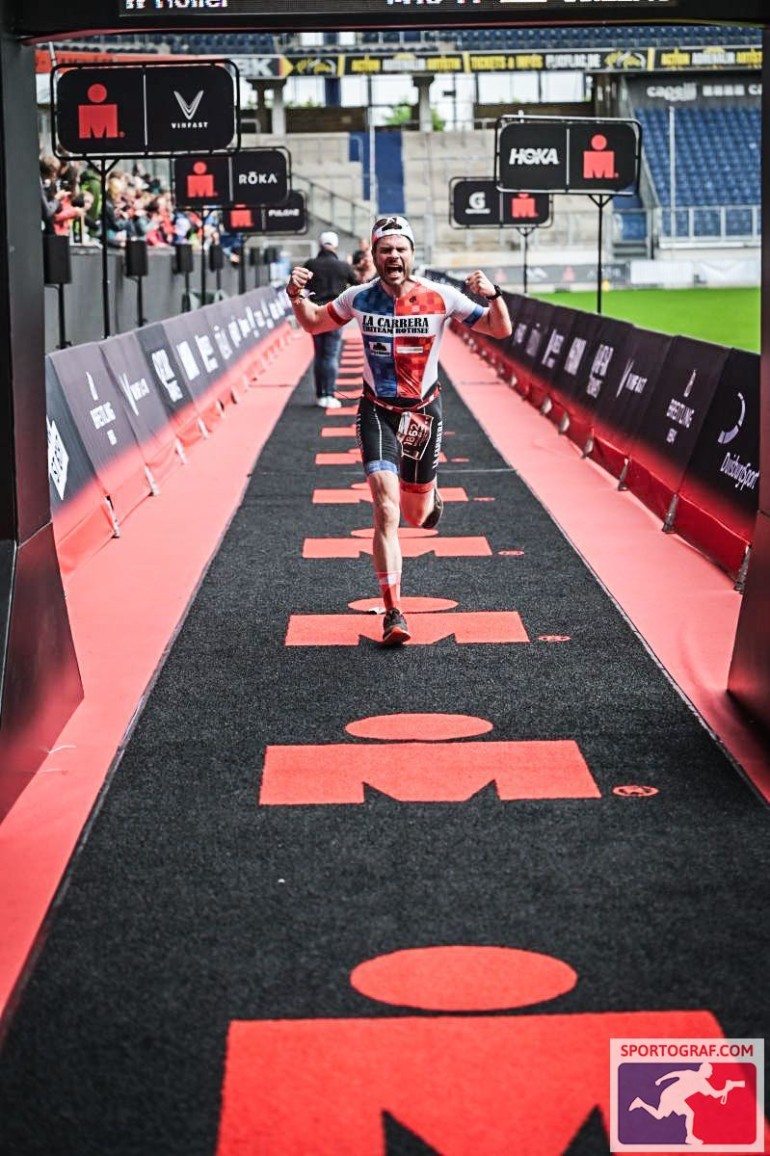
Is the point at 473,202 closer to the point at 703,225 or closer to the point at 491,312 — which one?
the point at 491,312

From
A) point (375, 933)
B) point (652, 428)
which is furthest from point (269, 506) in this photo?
point (375, 933)

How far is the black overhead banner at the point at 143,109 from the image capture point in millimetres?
12602

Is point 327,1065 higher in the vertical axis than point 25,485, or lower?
lower

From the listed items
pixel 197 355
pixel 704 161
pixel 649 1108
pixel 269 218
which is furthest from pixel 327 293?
pixel 704 161

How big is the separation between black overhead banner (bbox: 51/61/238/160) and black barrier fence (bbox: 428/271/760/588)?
3901 mm

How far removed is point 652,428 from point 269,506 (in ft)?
9.57

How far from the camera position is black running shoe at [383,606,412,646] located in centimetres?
755

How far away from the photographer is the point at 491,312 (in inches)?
307

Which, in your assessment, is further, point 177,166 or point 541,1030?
point 177,166

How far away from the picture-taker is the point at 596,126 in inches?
693

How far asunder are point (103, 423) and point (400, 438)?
3.67 m

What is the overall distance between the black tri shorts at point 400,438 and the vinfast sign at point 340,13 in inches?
101

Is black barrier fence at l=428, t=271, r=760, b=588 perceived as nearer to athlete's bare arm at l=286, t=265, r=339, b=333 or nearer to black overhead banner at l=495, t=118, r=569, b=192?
black overhead banner at l=495, t=118, r=569, b=192

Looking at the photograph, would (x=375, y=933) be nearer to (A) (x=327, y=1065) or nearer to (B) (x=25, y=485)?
(A) (x=327, y=1065)
